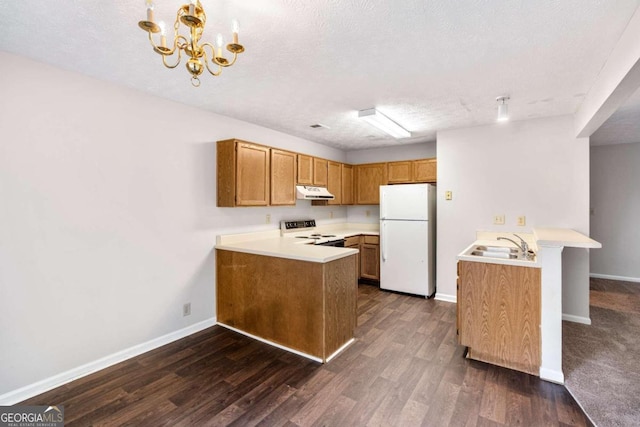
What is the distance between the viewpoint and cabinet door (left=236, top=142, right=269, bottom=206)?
327 cm

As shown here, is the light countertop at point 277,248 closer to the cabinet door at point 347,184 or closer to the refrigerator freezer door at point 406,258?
the refrigerator freezer door at point 406,258

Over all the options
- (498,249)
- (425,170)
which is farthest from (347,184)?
(498,249)

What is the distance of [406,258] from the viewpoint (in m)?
4.38

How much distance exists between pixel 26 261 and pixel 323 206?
12.3 ft

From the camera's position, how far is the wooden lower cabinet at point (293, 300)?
2.63m

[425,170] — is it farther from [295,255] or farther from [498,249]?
[295,255]

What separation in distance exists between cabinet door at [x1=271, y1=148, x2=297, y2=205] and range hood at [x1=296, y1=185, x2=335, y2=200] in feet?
0.31

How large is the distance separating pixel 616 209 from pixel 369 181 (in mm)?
4271

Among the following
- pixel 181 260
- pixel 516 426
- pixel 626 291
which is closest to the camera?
pixel 516 426

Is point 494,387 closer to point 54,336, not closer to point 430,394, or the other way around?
point 430,394

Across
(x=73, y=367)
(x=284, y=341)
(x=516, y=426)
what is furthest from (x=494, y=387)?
(x=73, y=367)

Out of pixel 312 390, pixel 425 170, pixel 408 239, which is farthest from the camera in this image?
pixel 425 170

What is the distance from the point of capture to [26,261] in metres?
2.15

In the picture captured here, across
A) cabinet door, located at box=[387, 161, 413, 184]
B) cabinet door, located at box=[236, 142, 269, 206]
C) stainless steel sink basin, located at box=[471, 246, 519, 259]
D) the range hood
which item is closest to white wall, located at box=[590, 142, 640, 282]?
cabinet door, located at box=[387, 161, 413, 184]
